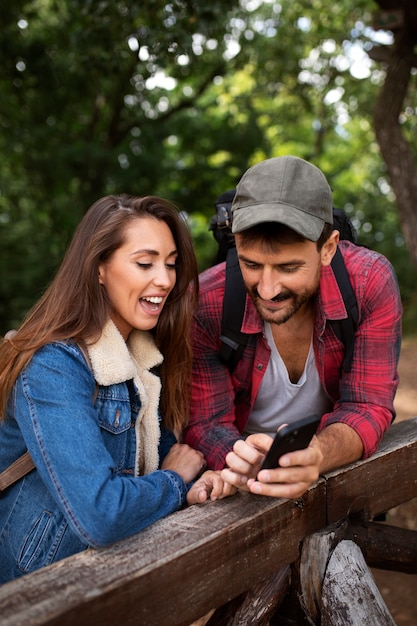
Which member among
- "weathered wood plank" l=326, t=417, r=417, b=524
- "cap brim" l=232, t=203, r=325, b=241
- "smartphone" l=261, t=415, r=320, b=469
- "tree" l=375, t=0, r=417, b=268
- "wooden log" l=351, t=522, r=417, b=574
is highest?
"tree" l=375, t=0, r=417, b=268

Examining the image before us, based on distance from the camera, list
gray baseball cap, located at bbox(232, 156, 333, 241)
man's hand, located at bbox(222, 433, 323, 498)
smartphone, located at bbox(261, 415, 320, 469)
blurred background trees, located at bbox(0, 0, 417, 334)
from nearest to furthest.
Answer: smartphone, located at bbox(261, 415, 320, 469)
man's hand, located at bbox(222, 433, 323, 498)
gray baseball cap, located at bbox(232, 156, 333, 241)
blurred background trees, located at bbox(0, 0, 417, 334)

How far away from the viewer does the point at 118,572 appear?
1584 millimetres

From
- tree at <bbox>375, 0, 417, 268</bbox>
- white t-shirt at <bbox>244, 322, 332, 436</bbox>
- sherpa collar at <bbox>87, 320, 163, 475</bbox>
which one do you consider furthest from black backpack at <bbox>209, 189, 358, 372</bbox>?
tree at <bbox>375, 0, 417, 268</bbox>

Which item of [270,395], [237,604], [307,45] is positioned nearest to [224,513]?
[237,604]

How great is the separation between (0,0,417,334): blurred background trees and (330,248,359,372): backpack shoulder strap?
5678 millimetres

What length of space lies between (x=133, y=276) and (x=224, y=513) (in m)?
0.87

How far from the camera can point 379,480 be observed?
2447 millimetres

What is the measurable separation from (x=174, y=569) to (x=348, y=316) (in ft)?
4.37

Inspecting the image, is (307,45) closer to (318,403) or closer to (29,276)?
(29,276)

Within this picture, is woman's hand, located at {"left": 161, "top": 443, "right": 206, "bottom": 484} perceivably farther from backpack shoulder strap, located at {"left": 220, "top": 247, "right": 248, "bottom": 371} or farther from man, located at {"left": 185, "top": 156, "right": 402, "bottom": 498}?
backpack shoulder strap, located at {"left": 220, "top": 247, "right": 248, "bottom": 371}

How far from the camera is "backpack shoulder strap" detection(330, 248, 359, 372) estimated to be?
2.59 metres

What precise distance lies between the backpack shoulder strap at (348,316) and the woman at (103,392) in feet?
2.06

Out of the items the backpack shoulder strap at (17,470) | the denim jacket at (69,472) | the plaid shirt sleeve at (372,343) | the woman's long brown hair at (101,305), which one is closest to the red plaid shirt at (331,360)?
the plaid shirt sleeve at (372,343)

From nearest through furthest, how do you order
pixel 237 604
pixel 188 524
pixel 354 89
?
pixel 188 524, pixel 237 604, pixel 354 89
